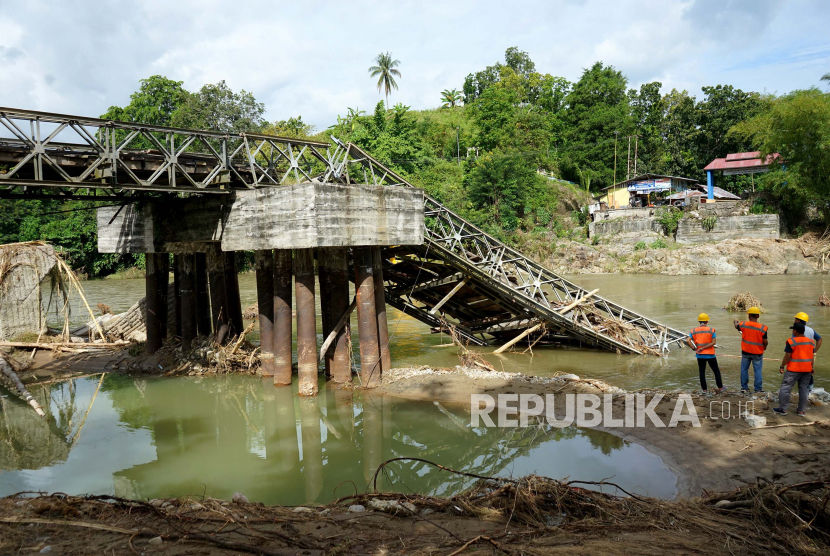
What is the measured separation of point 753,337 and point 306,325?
9.86 metres

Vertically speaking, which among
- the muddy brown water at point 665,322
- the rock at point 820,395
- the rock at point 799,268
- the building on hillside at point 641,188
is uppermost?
the building on hillside at point 641,188

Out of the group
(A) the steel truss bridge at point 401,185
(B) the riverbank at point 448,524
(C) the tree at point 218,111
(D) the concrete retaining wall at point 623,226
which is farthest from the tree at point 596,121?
(B) the riverbank at point 448,524

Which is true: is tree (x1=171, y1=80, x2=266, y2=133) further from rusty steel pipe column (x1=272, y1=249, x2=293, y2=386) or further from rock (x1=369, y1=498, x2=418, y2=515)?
rock (x1=369, y1=498, x2=418, y2=515)

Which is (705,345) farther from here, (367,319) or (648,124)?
(648,124)

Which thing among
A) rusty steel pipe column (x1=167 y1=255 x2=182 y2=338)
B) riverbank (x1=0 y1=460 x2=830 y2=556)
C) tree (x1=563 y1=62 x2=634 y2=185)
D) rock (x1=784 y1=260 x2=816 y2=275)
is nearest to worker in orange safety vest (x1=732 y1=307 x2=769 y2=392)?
riverbank (x1=0 y1=460 x2=830 y2=556)

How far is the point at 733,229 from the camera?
47.9 meters

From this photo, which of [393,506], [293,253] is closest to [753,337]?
[393,506]

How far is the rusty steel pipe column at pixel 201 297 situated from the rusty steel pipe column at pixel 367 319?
5.57m

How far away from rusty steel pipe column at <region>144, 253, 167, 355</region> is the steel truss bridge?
2.27 m

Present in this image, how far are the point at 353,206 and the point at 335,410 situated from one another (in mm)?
4745

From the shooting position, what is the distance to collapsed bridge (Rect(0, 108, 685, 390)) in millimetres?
12445

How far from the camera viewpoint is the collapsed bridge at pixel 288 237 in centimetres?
1245

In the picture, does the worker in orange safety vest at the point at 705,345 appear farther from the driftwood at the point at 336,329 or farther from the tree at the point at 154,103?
the tree at the point at 154,103

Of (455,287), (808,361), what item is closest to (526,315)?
(455,287)
